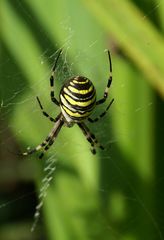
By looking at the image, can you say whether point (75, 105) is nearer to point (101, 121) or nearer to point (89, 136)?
point (101, 121)

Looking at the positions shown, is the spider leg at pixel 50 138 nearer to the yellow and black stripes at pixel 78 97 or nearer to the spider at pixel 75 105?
the spider at pixel 75 105

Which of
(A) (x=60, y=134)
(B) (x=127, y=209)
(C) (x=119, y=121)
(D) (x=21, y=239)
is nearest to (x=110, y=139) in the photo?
(C) (x=119, y=121)

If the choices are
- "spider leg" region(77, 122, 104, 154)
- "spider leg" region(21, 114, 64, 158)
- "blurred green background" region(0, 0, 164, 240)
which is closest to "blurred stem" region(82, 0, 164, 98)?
"blurred green background" region(0, 0, 164, 240)

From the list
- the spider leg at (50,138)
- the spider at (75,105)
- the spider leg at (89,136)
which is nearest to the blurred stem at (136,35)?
the spider at (75,105)

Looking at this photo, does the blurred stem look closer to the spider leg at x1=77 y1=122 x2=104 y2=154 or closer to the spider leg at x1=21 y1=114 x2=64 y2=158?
the spider leg at x1=77 y1=122 x2=104 y2=154

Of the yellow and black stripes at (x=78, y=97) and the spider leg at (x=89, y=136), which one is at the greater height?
the yellow and black stripes at (x=78, y=97)

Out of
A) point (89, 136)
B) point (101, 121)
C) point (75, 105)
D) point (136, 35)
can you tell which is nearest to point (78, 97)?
point (75, 105)
